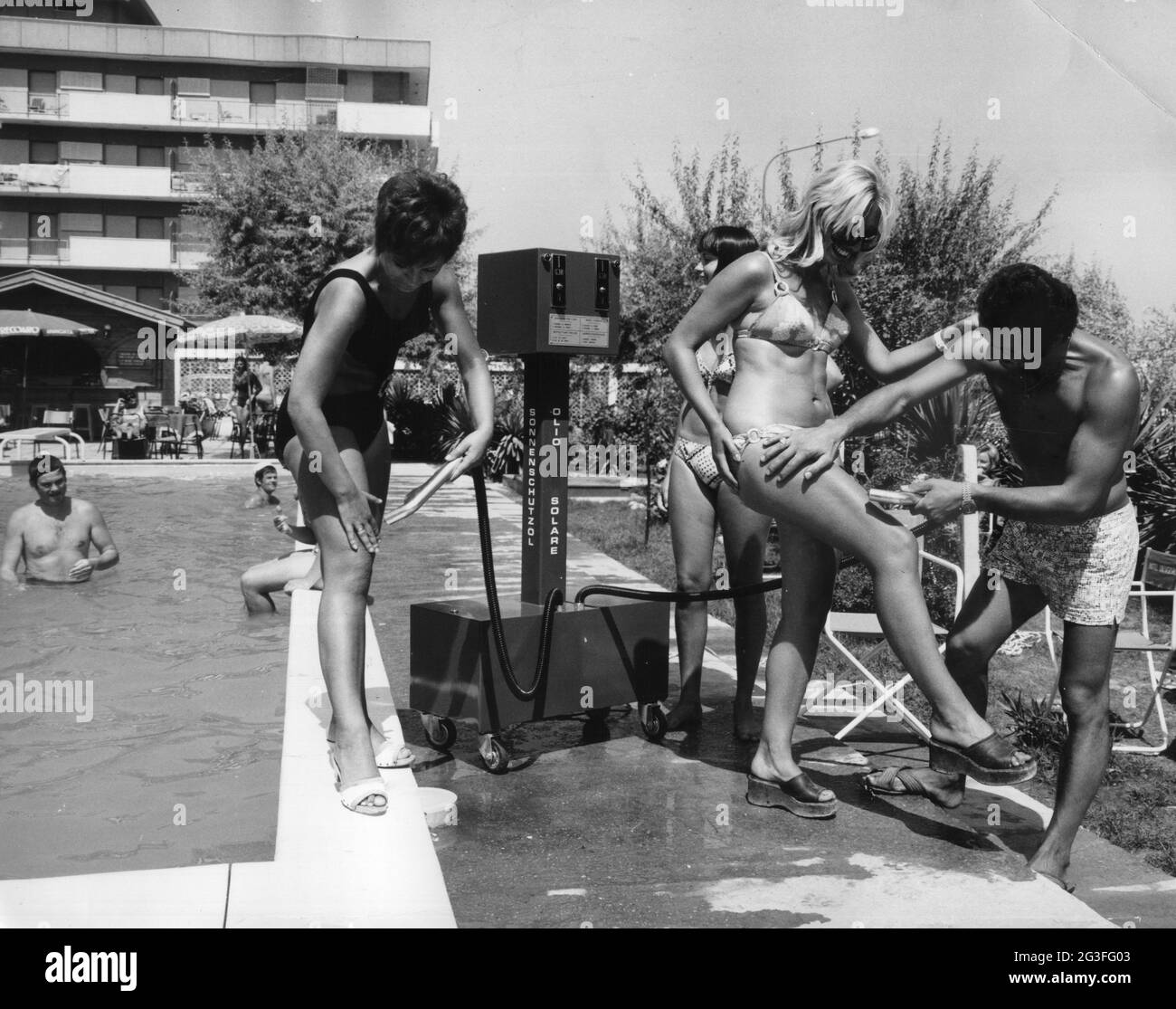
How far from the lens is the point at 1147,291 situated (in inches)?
163

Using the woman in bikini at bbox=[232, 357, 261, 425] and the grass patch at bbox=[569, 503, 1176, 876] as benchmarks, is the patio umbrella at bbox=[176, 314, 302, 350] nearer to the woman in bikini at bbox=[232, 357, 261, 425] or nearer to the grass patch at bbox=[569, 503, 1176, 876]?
the woman in bikini at bbox=[232, 357, 261, 425]

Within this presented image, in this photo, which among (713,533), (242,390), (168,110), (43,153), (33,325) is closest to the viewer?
(713,533)

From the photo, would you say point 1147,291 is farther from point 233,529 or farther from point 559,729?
point 233,529

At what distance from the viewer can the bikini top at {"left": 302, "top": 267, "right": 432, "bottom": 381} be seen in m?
3.40

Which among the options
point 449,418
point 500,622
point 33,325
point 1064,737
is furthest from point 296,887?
point 33,325

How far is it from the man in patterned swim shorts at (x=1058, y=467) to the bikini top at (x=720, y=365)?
113cm

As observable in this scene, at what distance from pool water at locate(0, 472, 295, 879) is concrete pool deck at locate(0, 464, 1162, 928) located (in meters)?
0.56

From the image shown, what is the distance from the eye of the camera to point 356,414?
355cm

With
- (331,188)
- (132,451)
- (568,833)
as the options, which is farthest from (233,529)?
(331,188)

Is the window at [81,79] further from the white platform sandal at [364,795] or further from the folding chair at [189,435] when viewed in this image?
the folding chair at [189,435]

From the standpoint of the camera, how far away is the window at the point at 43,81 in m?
3.97

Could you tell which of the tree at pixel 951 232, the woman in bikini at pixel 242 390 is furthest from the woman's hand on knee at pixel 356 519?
the woman in bikini at pixel 242 390

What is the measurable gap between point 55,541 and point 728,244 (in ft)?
21.7

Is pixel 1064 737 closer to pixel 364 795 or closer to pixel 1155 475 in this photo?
pixel 364 795
